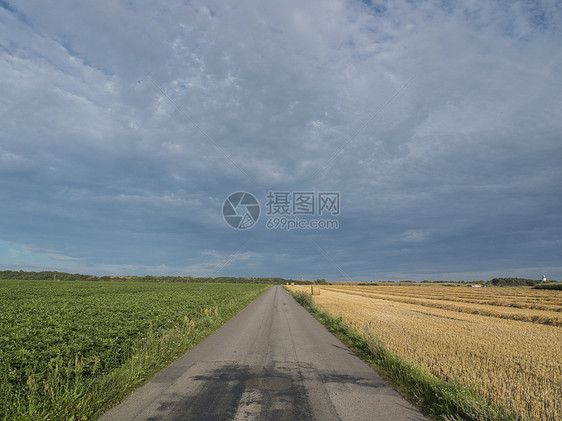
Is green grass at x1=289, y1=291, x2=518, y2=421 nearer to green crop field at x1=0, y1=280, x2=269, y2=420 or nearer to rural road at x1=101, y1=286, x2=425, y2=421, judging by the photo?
rural road at x1=101, y1=286, x2=425, y2=421

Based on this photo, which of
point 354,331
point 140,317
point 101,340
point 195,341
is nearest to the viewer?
point 101,340

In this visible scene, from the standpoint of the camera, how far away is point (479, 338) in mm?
14070

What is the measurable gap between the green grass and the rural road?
0.34 m

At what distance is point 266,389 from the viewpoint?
7391mm

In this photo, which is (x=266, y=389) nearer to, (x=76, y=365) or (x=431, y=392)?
(x=431, y=392)

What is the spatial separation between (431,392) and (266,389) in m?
3.78

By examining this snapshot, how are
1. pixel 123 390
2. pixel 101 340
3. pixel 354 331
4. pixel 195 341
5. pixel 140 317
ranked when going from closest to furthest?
pixel 123 390
pixel 101 340
pixel 195 341
pixel 354 331
pixel 140 317

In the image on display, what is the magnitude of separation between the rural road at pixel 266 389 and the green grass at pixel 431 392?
1.12 feet

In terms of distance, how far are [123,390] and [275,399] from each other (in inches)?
141

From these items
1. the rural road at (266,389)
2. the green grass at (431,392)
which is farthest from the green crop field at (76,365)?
the green grass at (431,392)

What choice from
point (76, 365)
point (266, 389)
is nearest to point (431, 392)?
point (266, 389)

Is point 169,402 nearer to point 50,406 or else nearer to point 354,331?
point 50,406

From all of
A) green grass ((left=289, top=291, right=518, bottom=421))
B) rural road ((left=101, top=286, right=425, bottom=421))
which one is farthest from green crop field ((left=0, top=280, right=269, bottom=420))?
green grass ((left=289, top=291, right=518, bottom=421))

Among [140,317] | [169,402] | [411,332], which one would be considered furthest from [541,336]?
[140,317]
